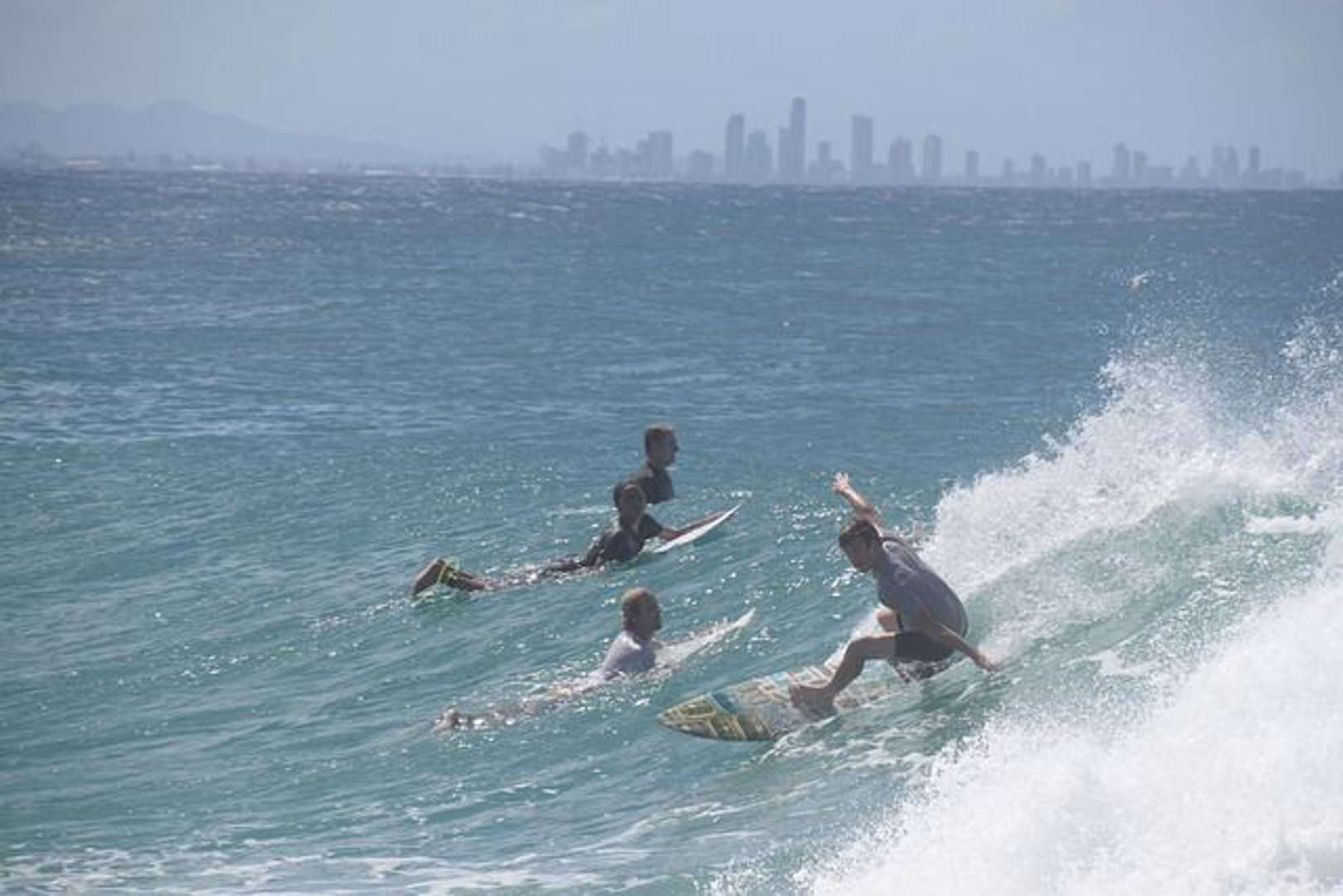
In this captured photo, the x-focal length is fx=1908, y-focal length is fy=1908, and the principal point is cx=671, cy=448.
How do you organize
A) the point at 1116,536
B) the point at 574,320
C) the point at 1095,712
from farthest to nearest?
the point at 574,320, the point at 1116,536, the point at 1095,712

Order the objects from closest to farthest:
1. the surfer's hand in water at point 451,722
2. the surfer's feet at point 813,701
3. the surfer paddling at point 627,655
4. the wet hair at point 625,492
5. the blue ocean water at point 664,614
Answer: the blue ocean water at point 664,614 → the surfer's feet at point 813,701 → the surfer's hand in water at point 451,722 → the surfer paddling at point 627,655 → the wet hair at point 625,492

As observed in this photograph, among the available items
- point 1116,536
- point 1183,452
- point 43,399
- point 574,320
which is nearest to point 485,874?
point 1116,536

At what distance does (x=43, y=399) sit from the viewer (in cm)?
3334

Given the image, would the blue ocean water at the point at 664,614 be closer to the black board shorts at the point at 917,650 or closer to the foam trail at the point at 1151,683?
the foam trail at the point at 1151,683

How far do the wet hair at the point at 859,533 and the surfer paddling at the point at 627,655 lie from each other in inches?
93.1

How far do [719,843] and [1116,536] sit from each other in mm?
6339

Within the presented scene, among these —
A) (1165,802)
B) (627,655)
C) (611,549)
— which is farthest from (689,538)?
(1165,802)

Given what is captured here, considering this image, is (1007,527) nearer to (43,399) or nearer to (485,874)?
(485,874)

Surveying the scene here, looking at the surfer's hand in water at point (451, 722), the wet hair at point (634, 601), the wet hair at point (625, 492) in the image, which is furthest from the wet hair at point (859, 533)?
the wet hair at point (625, 492)

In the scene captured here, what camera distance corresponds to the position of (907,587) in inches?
518

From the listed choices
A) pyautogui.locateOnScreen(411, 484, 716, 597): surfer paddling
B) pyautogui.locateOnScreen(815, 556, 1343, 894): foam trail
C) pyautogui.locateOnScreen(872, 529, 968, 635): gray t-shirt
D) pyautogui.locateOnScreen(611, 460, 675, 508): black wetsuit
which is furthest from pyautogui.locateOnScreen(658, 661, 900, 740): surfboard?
pyautogui.locateOnScreen(611, 460, 675, 508): black wetsuit

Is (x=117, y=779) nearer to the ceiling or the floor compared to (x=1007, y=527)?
nearer to the floor

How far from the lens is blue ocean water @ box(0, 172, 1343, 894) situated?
390 inches

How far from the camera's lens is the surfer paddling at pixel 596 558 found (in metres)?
19.0
